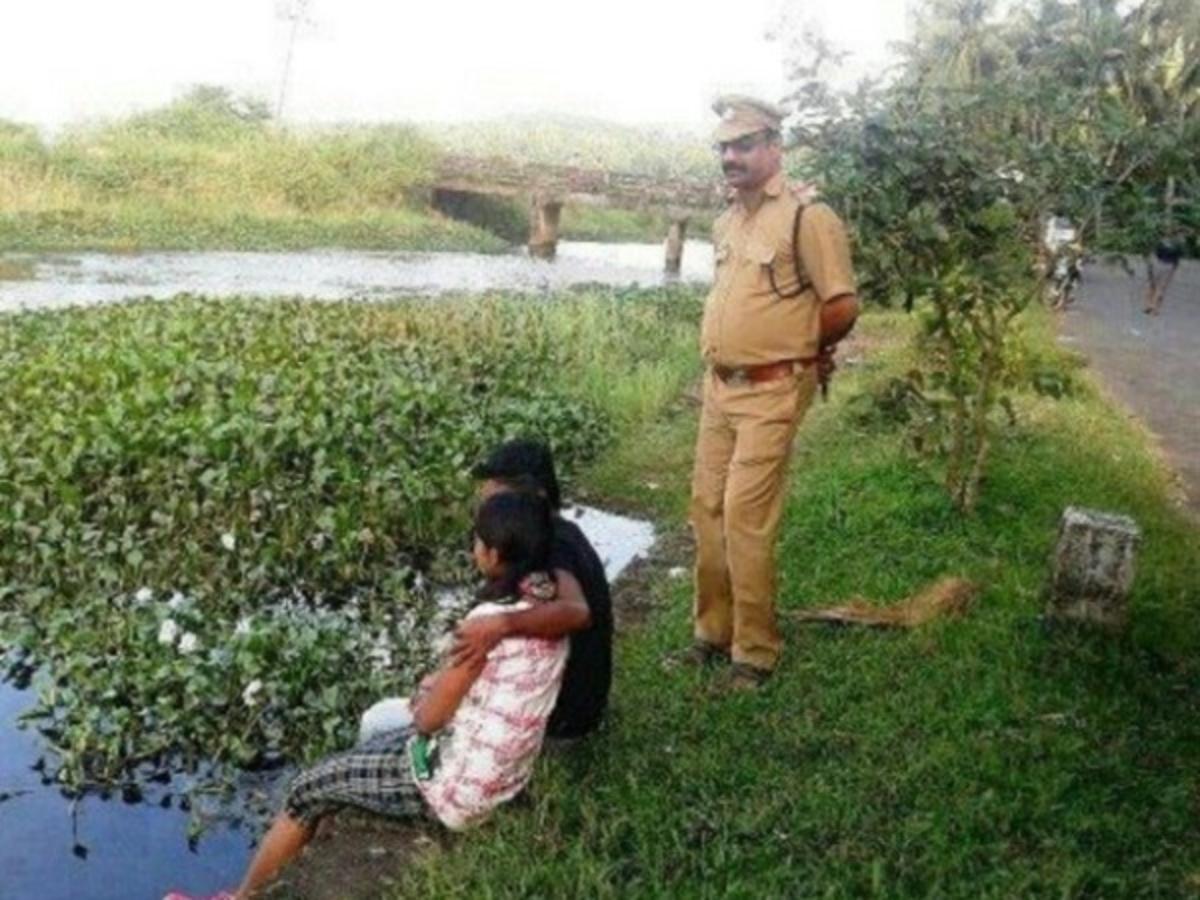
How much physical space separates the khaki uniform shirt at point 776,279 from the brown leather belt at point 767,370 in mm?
24

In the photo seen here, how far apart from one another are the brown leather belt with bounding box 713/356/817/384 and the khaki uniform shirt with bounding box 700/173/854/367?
0.02 metres

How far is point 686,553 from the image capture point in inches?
275

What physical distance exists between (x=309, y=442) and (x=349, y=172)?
2659 centimetres

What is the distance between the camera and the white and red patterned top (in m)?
3.54

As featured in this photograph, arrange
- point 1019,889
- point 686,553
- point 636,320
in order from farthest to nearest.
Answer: point 636,320, point 686,553, point 1019,889

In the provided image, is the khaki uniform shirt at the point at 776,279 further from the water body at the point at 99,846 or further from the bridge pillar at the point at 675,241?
the bridge pillar at the point at 675,241

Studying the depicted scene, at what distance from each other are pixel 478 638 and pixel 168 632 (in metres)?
2.86

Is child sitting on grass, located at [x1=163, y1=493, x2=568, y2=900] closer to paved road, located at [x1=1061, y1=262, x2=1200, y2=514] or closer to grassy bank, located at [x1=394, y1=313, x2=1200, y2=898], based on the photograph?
grassy bank, located at [x1=394, y1=313, x2=1200, y2=898]

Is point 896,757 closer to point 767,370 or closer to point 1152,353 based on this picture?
point 767,370

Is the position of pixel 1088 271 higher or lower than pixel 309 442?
higher

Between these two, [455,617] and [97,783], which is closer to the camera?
[97,783]

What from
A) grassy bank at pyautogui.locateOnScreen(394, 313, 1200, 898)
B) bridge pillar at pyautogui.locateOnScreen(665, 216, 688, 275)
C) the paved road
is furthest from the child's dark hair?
bridge pillar at pyautogui.locateOnScreen(665, 216, 688, 275)

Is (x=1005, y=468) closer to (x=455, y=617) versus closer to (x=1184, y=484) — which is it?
(x=1184, y=484)

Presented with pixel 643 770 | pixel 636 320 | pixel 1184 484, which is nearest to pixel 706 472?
pixel 643 770
